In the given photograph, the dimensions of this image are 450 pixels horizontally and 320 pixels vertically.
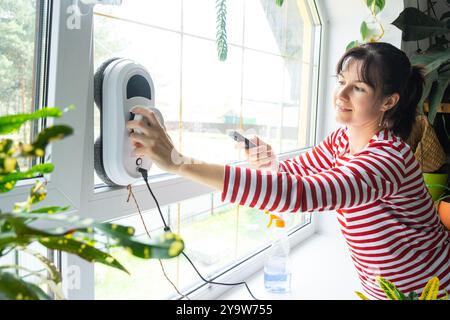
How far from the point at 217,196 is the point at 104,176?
23.9 inches

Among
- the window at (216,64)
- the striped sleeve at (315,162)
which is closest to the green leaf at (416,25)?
the window at (216,64)

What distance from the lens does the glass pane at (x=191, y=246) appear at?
1024mm

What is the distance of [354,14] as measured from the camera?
1.82 meters

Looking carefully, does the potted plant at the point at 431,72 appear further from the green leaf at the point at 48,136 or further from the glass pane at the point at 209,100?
the green leaf at the point at 48,136

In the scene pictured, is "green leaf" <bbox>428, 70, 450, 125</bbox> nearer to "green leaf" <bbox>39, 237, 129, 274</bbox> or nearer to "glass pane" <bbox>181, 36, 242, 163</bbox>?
"glass pane" <bbox>181, 36, 242, 163</bbox>

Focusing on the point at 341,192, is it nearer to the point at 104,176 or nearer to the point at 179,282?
the point at 104,176

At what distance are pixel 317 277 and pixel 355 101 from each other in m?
0.80

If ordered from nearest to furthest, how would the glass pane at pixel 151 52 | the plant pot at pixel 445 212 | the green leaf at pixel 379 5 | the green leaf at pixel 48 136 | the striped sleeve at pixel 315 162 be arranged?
the green leaf at pixel 48 136
the glass pane at pixel 151 52
the striped sleeve at pixel 315 162
the plant pot at pixel 445 212
the green leaf at pixel 379 5

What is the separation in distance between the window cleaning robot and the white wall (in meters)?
1.35

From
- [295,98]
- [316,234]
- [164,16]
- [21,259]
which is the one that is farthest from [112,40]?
[316,234]

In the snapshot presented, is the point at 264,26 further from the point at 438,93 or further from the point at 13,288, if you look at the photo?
the point at 13,288

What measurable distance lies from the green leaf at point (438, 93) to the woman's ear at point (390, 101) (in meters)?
0.75

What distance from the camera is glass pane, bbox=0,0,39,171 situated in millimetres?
660

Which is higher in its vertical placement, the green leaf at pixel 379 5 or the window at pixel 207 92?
the green leaf at pixel 379 5
